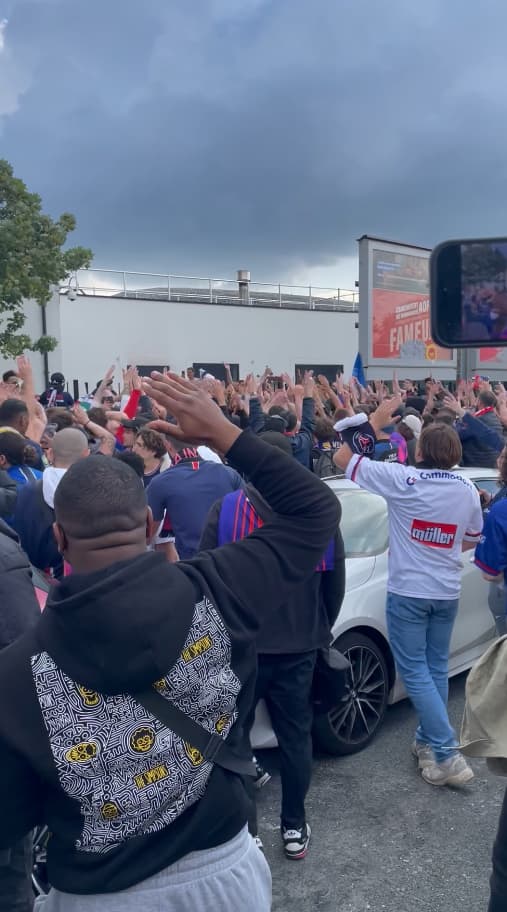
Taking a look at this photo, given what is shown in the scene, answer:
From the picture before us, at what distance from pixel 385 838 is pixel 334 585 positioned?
123 cm

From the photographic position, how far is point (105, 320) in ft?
82.2

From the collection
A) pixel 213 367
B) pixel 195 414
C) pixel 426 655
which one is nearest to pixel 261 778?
pixel 426 655

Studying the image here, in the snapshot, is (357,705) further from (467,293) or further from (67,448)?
(467,293)

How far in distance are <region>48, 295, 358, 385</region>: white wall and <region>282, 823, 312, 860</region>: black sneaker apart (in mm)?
21936

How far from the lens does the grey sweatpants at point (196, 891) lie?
5.59 feet

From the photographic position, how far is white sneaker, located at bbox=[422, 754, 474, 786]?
409cm

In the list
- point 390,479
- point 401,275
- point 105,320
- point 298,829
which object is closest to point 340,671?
point 298,829

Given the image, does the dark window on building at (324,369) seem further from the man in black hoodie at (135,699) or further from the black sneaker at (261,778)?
the man in black hoodie at (135,699)

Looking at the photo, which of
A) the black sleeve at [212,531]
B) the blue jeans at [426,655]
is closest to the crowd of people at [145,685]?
the black sleeve at [212,531]

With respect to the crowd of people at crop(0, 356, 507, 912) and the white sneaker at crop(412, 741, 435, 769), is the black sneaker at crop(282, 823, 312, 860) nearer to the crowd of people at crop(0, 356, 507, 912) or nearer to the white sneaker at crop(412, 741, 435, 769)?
the white sneaker at crop(412, 741, 435, 769)

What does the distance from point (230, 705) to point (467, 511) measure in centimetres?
268

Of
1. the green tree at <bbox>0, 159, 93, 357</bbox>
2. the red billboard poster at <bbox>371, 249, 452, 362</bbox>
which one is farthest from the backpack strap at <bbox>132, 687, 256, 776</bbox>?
the green tree at <bbox>0, 159, 93, 357</bbox>

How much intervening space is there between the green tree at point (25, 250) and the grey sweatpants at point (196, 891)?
17806mm

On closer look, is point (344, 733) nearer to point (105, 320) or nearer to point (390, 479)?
point (390, 479)
